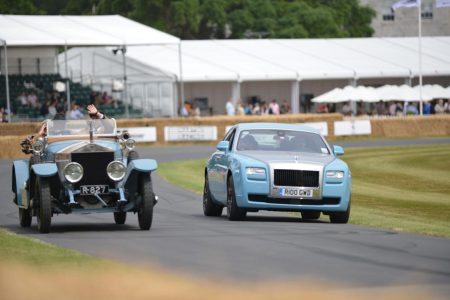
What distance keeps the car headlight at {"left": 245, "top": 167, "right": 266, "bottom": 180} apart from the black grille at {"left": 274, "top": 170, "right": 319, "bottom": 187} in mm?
182

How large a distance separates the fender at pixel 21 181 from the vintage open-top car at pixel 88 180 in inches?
4.5

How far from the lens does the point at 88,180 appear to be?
52.6 ft

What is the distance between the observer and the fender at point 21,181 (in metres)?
16.9

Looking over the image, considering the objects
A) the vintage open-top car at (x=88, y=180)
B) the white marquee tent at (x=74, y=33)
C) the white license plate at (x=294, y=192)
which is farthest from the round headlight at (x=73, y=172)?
the white marquee tent at (x=74, y=33)

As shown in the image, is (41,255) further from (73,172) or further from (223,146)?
(223,146)

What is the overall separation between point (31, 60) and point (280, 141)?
4000 cm

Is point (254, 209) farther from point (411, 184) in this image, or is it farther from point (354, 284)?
point (411, 184)

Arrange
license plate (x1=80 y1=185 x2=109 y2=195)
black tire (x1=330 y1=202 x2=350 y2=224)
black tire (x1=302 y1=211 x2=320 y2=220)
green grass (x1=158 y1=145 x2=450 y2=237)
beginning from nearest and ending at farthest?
license plate (x1=80 y1=185 x2=109 y2=195) < black tire (x1=330 y1=202 x2=350 y2=224) < green grass (x1=158 y1=145 x2=450 y2=237) < black tire (x1=302 y1=211 x2=320 y2=220)

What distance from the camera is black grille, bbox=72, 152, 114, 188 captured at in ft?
52.7

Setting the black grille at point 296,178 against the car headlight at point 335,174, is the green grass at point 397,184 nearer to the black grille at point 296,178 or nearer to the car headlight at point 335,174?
the car headlight at point 335,174

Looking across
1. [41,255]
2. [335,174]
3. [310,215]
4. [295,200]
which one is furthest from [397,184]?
[41,255]

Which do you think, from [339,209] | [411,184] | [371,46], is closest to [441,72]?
[371,46]

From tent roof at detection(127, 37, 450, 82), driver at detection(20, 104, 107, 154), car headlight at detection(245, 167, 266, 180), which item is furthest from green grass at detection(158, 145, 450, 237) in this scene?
tent roof at detection(127, 37, 450, 82)

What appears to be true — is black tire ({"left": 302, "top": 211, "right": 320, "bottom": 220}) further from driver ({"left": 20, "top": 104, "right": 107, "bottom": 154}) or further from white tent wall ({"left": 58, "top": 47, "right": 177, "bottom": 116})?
white tent wall ({"left": 58, "top": 47, "right": 177, "bottom": 116})
